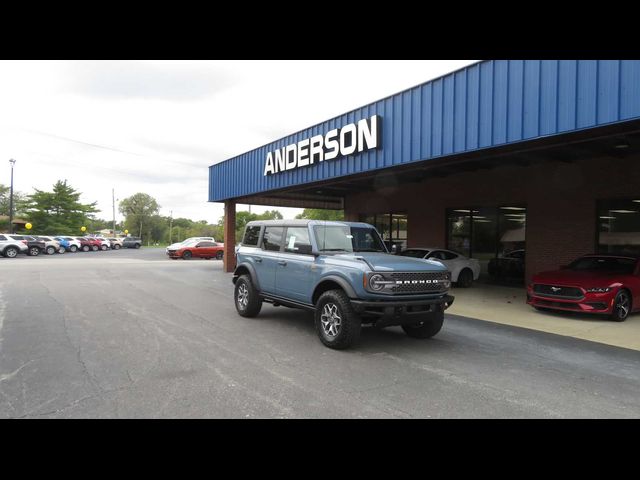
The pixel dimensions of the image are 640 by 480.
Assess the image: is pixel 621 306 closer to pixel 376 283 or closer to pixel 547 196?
pixel 547 196

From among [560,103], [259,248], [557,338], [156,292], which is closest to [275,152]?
[156,292]

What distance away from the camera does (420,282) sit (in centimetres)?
603

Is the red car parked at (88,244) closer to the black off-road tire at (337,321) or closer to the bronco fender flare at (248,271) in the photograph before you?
the bronco fender flare at (248,271)

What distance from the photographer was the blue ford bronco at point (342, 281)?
5738mm

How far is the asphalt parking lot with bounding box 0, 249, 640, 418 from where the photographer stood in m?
3.88

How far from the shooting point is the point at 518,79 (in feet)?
25.0

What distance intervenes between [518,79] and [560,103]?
98 cm

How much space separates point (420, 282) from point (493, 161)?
23.0 feet

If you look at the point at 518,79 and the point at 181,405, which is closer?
the point at 181,405

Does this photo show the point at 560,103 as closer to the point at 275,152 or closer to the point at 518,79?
the point at 518,79

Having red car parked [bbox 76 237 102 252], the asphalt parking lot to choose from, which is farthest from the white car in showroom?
red car parked [bbox 76 237 102 252]

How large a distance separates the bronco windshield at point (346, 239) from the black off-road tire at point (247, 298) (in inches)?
78.4

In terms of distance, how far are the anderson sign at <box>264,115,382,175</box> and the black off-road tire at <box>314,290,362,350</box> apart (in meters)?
5.68
